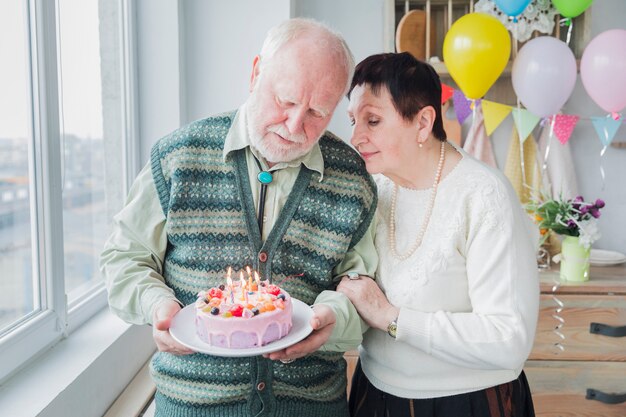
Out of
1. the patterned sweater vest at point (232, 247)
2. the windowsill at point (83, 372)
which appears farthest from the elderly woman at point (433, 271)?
the windowsill at point (83, 372)

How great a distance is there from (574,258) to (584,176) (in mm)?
738

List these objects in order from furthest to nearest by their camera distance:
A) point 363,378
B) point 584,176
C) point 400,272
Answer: point 584,176
point 363,378
point 400,272

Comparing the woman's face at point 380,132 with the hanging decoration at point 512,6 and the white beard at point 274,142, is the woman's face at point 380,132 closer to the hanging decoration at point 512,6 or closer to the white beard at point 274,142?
the white beard at point 274,142

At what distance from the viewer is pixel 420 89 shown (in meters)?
1.38

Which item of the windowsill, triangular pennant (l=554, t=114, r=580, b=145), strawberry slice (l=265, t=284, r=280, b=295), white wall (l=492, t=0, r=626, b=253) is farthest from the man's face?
white wall (l=492, t=0, r=626, b=253)

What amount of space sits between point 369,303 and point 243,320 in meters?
0.34

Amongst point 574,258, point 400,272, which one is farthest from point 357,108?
point 574,258

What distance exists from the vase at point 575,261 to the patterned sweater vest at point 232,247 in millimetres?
1410

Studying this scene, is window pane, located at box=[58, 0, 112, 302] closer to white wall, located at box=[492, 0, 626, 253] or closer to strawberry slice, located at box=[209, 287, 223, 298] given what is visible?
strawberry slice, located at box=[209, 287, 223, 298]

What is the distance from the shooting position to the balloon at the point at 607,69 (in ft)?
7.72

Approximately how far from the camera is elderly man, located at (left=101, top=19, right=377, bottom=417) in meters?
1.19

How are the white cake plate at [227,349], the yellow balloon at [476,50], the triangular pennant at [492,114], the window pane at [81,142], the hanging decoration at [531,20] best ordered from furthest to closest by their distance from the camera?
the triangular pennant at [492,114]
the hanging decoration at [531,20]
the yellow balloon at [476,50]
the window pane at [81,142]
the white cake plate at [227,349]

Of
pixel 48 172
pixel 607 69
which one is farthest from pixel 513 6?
pixel 48 172

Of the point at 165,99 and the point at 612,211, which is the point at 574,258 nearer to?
the point at 612,211
